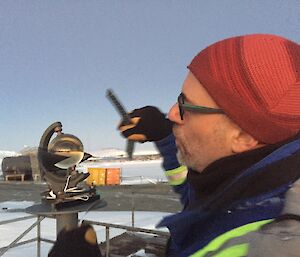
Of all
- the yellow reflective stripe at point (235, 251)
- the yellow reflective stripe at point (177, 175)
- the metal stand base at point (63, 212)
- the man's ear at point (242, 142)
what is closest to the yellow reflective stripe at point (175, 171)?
the yellow reflective stripe at point (177, 175)

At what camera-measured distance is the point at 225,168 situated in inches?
44.6

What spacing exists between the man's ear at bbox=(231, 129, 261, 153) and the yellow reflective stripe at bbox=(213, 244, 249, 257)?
1.34ft

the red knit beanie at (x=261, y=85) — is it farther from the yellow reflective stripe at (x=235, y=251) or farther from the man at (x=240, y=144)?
the yellow reflective stripe at (x=235, y=251)

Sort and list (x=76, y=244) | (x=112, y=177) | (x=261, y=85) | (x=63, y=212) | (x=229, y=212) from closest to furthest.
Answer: (x=229, y=212) < (x=261, y=85) < (x=76, y=244) < (x=63, y=212) < (x=112, y=177)

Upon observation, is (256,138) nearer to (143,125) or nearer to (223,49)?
(223,49)

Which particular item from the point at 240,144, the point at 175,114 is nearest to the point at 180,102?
the point at 175,114

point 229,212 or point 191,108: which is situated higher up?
point 191,108

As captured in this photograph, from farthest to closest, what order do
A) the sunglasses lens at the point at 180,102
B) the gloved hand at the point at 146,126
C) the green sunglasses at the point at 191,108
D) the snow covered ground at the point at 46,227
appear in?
the snow covered ground at the point at 46,227 → the gloved hand at the point at 146,126 → the sunglasses lens at the point at 180,102 → the green sunglasses at the point at 191,108

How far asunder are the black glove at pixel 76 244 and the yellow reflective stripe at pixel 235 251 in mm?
740

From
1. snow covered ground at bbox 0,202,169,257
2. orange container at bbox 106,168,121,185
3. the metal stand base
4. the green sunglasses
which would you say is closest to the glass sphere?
the metal stand base

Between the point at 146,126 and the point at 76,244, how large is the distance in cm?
91

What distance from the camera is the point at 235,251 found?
82 cm

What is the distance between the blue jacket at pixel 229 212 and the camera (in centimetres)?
92

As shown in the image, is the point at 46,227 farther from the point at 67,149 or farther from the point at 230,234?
the point at 230,234
